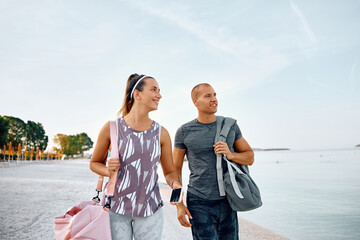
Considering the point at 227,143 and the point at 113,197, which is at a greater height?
the point at 227,143

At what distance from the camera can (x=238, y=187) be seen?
2.65m

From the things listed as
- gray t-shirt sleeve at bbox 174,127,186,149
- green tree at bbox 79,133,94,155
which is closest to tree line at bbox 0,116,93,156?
green tree at bbox 79,133,94,155

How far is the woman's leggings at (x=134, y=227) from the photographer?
82.0 inches

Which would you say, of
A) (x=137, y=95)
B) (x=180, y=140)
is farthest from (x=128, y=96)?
(x=180, y=140)

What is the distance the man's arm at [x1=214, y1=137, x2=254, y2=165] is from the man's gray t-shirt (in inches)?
2.7

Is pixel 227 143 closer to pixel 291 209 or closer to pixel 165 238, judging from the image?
pixel 165 238

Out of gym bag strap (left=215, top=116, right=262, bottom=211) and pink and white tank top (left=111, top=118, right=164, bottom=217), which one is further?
gym bag strap (left=215, top=116, right=262, bottom=211)

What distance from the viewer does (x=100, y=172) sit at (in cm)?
217

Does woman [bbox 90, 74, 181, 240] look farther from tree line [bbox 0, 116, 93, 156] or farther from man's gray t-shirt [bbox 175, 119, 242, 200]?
tree line [bbox 0, 116, 93, 156]

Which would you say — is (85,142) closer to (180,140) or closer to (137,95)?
(180,140)

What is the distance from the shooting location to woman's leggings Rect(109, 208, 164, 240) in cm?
208

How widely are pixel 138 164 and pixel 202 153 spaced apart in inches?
36.6

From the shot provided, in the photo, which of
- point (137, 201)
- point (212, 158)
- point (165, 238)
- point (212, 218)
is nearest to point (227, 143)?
point (212, 158)

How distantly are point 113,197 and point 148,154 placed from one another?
43cm
